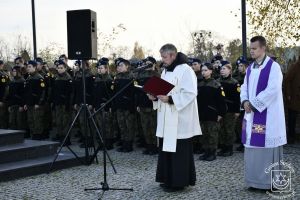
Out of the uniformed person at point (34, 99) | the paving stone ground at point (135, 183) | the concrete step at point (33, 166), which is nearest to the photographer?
the paving stone ground at point (135, 183)

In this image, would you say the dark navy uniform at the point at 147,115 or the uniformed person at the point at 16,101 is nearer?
the dark navy uniform at the point at 147,115

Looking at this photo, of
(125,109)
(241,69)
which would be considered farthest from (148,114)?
(241,69)

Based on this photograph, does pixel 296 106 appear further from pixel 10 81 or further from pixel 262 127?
pixel 10 81

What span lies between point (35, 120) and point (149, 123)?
3.65 m

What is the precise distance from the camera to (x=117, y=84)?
436 inches

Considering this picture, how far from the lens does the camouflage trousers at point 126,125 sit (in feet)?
36.4

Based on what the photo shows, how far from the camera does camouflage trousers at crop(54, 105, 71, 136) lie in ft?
40.4

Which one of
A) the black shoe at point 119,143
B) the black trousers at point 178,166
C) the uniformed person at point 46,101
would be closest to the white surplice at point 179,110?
the black trousers at point 178,166

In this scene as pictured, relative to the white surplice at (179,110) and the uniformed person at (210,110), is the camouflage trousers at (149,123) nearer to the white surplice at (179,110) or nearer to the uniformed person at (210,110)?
the uniformed person at (210,110)

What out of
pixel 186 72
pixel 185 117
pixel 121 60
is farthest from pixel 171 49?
pixel 121 60

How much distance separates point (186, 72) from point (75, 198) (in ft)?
7.91

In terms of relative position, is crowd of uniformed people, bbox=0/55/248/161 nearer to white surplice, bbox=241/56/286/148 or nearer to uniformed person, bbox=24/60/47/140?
uniformed person, bbox=24/60/47/140

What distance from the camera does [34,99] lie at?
12688 mm

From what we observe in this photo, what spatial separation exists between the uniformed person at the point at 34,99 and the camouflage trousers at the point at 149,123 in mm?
3332
